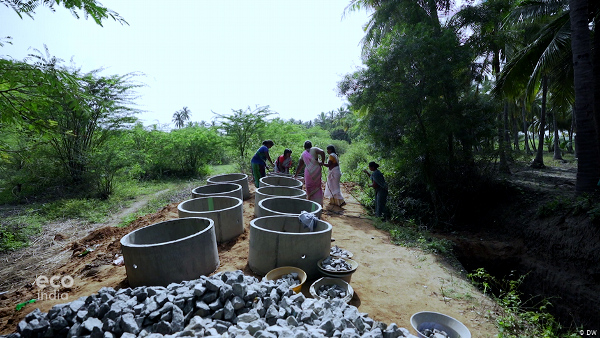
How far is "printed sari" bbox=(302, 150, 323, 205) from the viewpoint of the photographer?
799cm

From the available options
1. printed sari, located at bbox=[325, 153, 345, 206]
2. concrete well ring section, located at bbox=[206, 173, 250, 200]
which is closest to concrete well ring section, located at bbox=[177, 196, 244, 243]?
concrete well ring section, located at bbox=[206, 173, 250, 200]

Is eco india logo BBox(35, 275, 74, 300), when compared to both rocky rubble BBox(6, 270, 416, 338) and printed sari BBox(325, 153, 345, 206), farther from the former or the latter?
printed sari BBox(325, 153, 345, 206)

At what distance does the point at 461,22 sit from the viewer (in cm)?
1087

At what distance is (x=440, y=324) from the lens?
3.24 metres

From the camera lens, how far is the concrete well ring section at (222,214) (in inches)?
217

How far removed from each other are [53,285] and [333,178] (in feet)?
22.0

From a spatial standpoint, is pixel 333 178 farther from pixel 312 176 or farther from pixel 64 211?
pixel 64 211

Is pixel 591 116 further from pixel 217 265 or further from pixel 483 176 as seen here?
pixel 217 265

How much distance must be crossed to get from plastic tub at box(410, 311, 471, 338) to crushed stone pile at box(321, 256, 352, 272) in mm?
1122

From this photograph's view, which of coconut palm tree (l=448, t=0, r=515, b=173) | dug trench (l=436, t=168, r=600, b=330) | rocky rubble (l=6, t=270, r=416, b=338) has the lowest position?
dug trench (l=436, t=168, r=600, b=330)

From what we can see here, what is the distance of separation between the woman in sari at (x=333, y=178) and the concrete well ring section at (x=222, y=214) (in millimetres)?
3176

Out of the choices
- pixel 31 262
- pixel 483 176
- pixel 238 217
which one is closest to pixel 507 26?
pixel 483 176

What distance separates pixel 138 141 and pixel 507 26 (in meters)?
18.4

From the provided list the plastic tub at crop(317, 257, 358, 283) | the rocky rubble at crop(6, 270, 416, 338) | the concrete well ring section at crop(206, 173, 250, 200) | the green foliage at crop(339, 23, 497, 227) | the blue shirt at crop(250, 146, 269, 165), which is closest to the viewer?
the rocky rubble at crop(6, 270, 416, 338)
